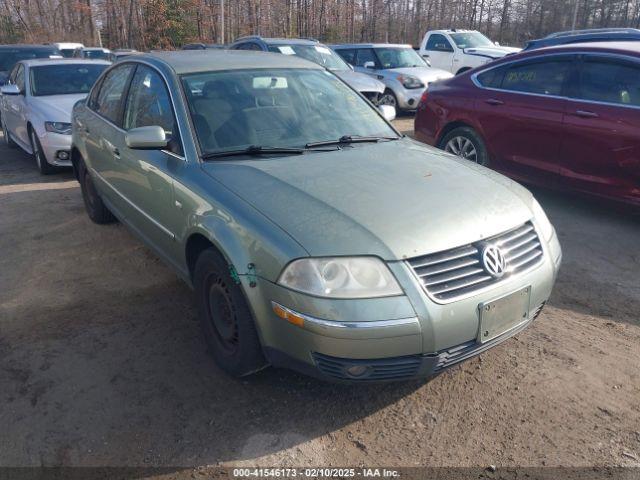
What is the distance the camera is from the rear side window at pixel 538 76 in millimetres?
5711

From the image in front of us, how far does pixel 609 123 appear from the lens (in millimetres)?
→ 5098

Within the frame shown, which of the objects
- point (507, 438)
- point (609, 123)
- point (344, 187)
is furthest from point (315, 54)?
point (507, 438)

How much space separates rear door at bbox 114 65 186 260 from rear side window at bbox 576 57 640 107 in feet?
13.5

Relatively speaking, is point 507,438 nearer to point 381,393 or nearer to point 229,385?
point 381,393

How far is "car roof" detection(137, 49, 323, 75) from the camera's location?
3.78 m

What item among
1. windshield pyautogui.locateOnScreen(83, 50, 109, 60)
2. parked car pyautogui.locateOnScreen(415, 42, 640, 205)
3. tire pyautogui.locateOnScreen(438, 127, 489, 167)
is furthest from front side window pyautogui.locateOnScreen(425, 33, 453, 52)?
windshield pyautogui.locateOnScreen(83, 50, 109, 60)

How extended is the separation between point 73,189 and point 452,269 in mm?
5899

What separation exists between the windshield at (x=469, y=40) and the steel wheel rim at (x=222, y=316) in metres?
14.4

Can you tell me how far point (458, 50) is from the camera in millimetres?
15352

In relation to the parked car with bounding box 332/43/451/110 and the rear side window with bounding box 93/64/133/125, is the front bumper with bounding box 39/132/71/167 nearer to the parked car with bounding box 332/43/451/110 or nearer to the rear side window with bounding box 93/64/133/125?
the rear side window with bounding box 93/64/133/125

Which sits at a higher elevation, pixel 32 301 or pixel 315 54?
pixel 315 54

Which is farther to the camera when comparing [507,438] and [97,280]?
[97,280]

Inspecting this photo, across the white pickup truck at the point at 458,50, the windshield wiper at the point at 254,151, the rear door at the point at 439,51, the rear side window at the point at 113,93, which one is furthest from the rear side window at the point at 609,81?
the rear door at the point at 439,51

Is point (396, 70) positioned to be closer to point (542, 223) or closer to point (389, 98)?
point (389, 98)
